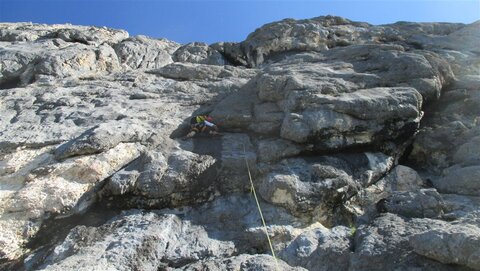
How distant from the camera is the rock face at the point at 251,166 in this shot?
5992 millimetres

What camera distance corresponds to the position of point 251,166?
25.2 ft

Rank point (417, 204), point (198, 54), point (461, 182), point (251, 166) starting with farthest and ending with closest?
point (198, 54) → point (251, 166) → point (461, 182) → point (417, 204)

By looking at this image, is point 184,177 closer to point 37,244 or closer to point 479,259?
point 37,244

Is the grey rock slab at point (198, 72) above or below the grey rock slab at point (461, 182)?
above

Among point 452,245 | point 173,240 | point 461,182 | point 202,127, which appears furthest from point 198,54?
point 452,245

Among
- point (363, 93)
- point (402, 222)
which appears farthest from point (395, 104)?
point (402, 222)

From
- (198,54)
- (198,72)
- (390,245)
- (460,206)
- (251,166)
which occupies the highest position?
(198,54)

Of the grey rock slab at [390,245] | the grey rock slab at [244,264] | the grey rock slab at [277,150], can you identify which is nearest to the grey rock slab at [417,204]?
the grey rock slab at [390,245]

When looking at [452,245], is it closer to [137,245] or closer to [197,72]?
[137,245]

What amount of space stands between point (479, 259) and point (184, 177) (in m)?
4.49

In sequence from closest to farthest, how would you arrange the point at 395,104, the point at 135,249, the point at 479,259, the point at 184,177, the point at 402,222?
1. the point at 479,259
2. the point at 135,249
3. the point at 402,222
4. the point at 184,177
5. the point at 395,104

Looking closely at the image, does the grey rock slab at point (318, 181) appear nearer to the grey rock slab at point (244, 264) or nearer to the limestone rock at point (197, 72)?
the grey rock slab at point (244, 264)

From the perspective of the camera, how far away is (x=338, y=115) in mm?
8266

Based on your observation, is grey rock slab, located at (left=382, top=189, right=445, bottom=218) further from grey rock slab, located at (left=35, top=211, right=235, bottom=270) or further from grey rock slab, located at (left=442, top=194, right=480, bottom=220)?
grey rock slab, located at (left=35, top=211, right=235, bottom=270)
